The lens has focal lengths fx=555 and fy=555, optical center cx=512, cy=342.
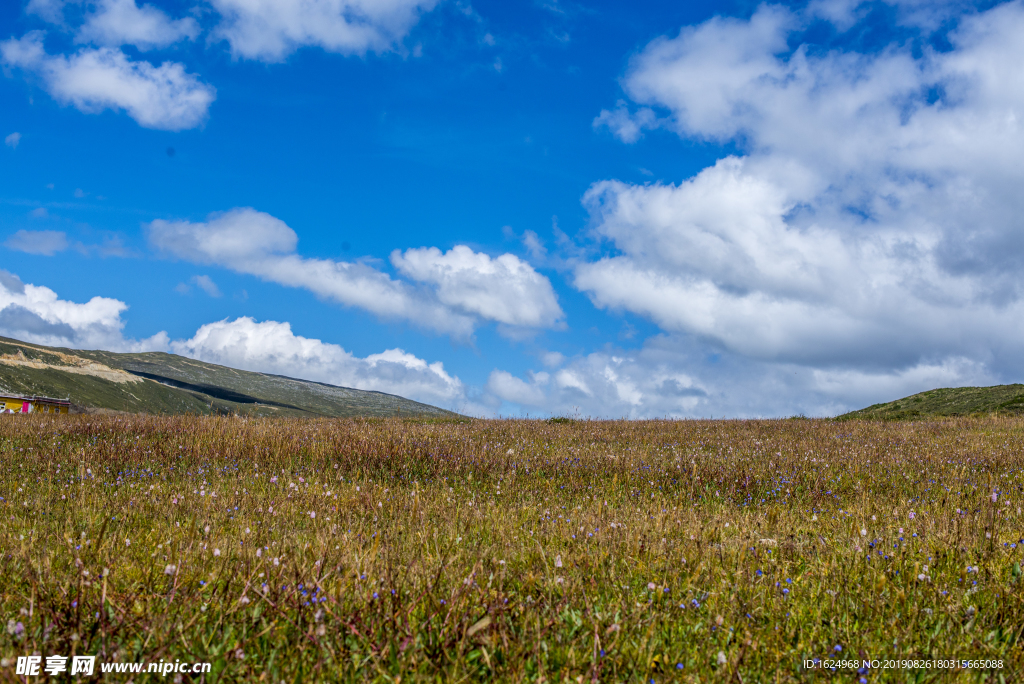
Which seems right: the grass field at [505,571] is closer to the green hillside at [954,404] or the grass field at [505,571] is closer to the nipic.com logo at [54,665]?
the nipic.com logo at [54,665]

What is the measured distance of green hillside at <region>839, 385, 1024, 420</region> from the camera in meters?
24.0

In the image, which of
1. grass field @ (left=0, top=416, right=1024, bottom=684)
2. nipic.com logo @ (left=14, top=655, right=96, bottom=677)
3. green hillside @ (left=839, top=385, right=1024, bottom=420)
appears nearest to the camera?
nipic.com logo @ (left=14, top=655, right=96, bottom=677)

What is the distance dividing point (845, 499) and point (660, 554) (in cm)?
367

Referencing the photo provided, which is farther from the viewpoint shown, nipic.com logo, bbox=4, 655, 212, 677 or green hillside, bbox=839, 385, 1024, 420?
green hillside, bbox=839, 385, 1024, 420

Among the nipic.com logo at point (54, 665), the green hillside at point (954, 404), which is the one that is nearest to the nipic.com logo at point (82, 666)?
the nipic.com logo at point (54, 665)

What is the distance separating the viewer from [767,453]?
9.77 meters

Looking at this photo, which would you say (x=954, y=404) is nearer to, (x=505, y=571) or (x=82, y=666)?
(x=505, y=571)

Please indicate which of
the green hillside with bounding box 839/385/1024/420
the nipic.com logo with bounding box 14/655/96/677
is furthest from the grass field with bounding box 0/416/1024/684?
the green hillside with bounding box 839/385/1024/420

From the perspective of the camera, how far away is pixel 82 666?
7.47ft

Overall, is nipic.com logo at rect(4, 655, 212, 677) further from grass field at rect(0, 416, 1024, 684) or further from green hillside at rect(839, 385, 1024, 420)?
green hillside at rect(839, 385, 1024, 420)

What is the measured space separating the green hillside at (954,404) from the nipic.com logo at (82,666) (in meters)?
26.6

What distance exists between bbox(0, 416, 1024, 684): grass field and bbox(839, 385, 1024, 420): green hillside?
21.5m

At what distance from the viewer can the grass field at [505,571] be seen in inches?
100

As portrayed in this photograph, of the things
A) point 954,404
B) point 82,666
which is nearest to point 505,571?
point 82,666
